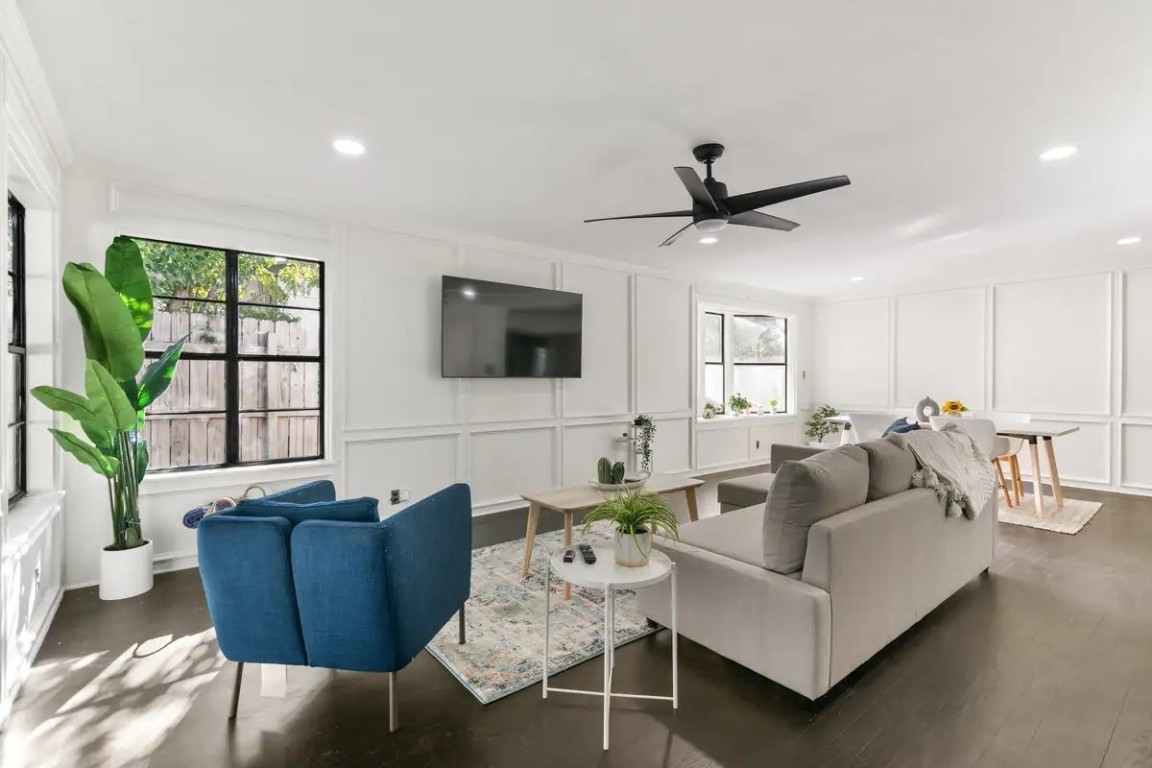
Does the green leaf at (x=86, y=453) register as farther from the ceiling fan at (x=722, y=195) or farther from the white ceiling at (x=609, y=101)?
the ceiling fan at (x=722, y=195)

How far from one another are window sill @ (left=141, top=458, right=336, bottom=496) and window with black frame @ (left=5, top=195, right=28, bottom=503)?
1.94 feet

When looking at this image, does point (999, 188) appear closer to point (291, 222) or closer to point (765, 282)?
point (765, 282)

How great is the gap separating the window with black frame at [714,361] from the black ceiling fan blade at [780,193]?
4249mm

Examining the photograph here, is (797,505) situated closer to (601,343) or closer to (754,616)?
(754,616)

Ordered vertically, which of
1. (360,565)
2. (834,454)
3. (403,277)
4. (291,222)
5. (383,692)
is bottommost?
(383,692)

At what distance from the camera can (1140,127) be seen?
8.79ft

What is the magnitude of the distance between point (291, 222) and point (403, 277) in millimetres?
869

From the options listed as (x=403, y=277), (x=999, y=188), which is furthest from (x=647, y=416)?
(x=999, y=188)

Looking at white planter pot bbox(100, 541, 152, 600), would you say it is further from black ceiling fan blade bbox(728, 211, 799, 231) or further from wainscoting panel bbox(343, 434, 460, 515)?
black ceiling fan blade bbox(728, 211, 799, 231)

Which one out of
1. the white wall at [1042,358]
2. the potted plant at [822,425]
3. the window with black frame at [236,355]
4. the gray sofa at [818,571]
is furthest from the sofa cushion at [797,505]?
the potted plant at [822,425]

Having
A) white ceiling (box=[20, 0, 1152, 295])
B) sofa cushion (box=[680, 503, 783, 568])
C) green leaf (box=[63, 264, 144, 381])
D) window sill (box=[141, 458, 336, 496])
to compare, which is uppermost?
white ceiling (box=[20, 0, 1152, 295])

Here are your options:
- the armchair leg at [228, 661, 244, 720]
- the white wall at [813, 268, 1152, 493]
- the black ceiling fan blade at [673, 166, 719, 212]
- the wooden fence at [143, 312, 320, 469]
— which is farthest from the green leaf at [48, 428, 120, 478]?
the white wall at [813, 268, 1152, 493]

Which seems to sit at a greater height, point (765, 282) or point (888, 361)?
point (765, 282)

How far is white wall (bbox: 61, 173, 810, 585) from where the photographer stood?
11.2 feet
